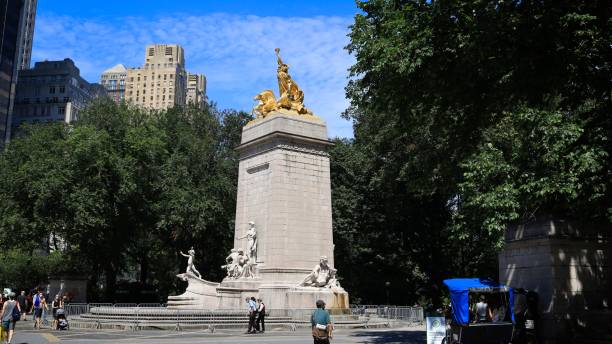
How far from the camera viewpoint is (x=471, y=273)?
4319 centimetres

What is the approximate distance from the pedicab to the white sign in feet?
0.47

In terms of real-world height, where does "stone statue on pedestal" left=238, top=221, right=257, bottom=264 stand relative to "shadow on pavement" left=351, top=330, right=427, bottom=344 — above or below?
above

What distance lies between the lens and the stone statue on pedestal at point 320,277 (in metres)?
26.8

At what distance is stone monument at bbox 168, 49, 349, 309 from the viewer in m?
26.9

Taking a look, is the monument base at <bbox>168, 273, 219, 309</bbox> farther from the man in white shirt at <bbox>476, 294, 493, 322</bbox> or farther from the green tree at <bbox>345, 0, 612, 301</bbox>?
the man in white shirt at <bbox>476, 294, 493, 322</bbox>

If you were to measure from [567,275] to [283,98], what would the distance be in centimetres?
1908

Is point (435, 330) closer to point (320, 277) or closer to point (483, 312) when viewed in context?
point (483, 312)

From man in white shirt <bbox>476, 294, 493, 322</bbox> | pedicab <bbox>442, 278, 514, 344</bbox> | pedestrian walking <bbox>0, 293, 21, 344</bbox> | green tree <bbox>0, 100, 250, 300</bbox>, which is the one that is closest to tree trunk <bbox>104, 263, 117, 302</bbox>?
green tree <bbox>0, 100, 250, 300</bbox>

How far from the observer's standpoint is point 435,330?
14.2m

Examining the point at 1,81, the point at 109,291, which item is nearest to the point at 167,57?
the point at 1,81

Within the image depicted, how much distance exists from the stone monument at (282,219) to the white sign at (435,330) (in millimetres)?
12303

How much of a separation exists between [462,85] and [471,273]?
3038 centimetres

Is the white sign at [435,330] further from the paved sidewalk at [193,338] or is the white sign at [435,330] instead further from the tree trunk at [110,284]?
the tree trunk at [110,284]

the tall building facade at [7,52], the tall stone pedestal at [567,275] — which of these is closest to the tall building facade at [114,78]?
the tall building facade at [7,52]
